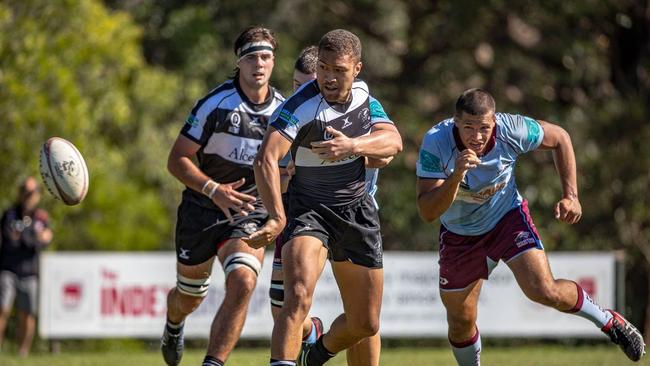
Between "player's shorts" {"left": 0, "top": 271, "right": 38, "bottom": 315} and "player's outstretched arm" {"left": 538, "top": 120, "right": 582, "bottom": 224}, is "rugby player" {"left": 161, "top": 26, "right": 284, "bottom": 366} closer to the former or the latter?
"player's outstretched arm" {"left": 538, "top": 120, "right": 582, "bottom": 224}

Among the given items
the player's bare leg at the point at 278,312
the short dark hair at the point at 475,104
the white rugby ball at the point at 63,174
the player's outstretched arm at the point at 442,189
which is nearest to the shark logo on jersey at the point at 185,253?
the player's bare leg at the point at 278,312

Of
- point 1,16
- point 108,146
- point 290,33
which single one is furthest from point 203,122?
point 290,33

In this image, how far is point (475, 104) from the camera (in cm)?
698

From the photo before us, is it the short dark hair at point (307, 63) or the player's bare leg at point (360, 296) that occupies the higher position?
the short dark hair at point (307, 63)

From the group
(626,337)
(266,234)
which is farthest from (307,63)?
(626,337)

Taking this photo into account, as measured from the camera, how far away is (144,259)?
1480cm

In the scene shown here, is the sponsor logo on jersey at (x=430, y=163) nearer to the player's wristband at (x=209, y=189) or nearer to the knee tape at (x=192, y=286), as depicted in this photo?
the player's wristband at (x=209, y=189)

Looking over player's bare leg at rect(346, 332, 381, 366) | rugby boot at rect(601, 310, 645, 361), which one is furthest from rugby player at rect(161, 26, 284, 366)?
rugby boot at rect(601, 310, 645, 361)

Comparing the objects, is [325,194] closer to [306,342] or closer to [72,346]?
[306,342]

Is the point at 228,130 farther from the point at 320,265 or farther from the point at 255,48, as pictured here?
the point at 320,265

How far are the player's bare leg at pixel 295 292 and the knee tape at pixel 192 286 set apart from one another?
194cm

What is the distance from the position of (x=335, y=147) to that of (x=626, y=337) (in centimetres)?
249

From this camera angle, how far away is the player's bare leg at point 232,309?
7199 millimetres

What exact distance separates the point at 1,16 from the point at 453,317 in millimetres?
11187
